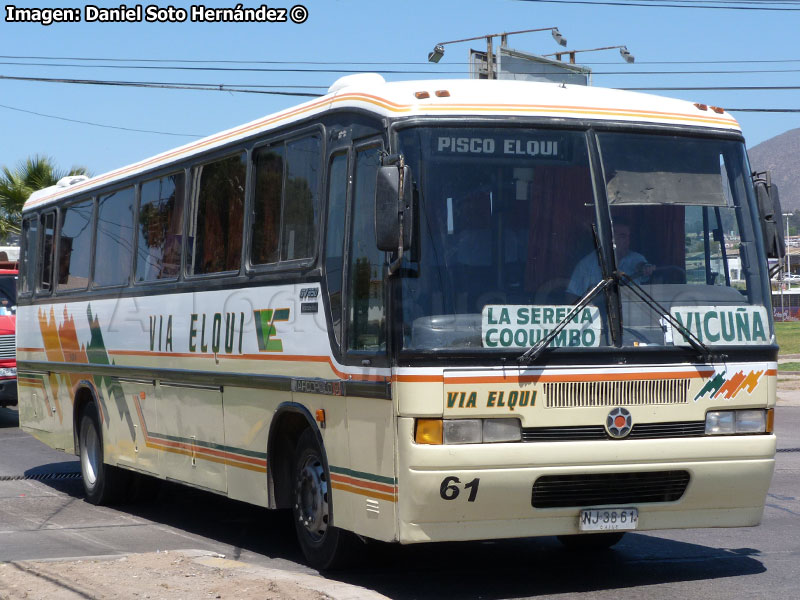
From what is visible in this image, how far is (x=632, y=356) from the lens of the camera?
740 cm

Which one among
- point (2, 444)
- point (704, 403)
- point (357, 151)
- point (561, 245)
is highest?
point (357, 151)

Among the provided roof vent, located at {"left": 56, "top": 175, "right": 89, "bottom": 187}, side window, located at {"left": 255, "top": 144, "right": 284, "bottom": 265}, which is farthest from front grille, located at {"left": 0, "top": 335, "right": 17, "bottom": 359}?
side window, located at {"left": 255, "top": 144, "right": 284, "bottom": 265}

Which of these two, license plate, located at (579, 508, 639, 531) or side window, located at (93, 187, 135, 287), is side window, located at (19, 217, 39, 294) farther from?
license plate, located at (579, 508, 639, 531)

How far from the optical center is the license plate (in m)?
7.43

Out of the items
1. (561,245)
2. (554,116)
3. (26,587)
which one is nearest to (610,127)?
(554,116)

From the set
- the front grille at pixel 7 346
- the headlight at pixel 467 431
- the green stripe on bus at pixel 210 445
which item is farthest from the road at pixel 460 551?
the front grille at pixel 7 346

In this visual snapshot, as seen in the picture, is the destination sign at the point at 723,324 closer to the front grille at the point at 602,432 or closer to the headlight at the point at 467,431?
the front grille at the point at 602,432

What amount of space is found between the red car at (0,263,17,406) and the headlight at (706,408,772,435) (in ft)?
50.7

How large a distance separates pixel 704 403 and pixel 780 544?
237 cm

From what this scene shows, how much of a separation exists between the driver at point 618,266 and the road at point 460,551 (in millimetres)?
1915

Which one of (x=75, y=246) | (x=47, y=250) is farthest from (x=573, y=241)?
(x=47, y=250)

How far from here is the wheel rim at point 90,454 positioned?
1287 cm

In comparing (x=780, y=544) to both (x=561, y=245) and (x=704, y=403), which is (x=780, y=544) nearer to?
(x=704, y=403)

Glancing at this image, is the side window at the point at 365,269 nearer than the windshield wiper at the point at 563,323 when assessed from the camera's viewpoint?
No
